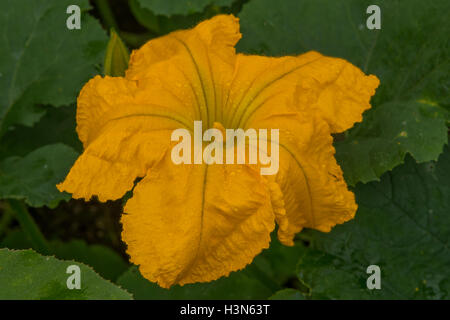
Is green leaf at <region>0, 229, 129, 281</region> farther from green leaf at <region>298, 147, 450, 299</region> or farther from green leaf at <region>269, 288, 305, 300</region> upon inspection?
green leaf at <region>298, 147, 450, 299</region>

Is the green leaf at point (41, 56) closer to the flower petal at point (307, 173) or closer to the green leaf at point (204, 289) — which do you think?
the green leaf at point (204, 289)

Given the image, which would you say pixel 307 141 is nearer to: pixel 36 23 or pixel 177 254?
pixel 177 254

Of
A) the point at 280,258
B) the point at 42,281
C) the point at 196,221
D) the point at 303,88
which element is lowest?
the point at 42,281

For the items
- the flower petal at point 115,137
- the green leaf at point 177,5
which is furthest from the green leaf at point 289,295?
the green leaf at point 177,5

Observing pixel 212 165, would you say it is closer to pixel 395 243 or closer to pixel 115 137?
pixel 115 137

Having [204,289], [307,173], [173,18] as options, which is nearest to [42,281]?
[307,173]

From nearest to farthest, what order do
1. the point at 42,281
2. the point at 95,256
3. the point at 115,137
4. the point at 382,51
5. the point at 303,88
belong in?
the point at 42,281 → the point at 115,137 → the point at 303,88 → the point at 382,51 → the point at 95,256

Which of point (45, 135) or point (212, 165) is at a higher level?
point (45, 135)
